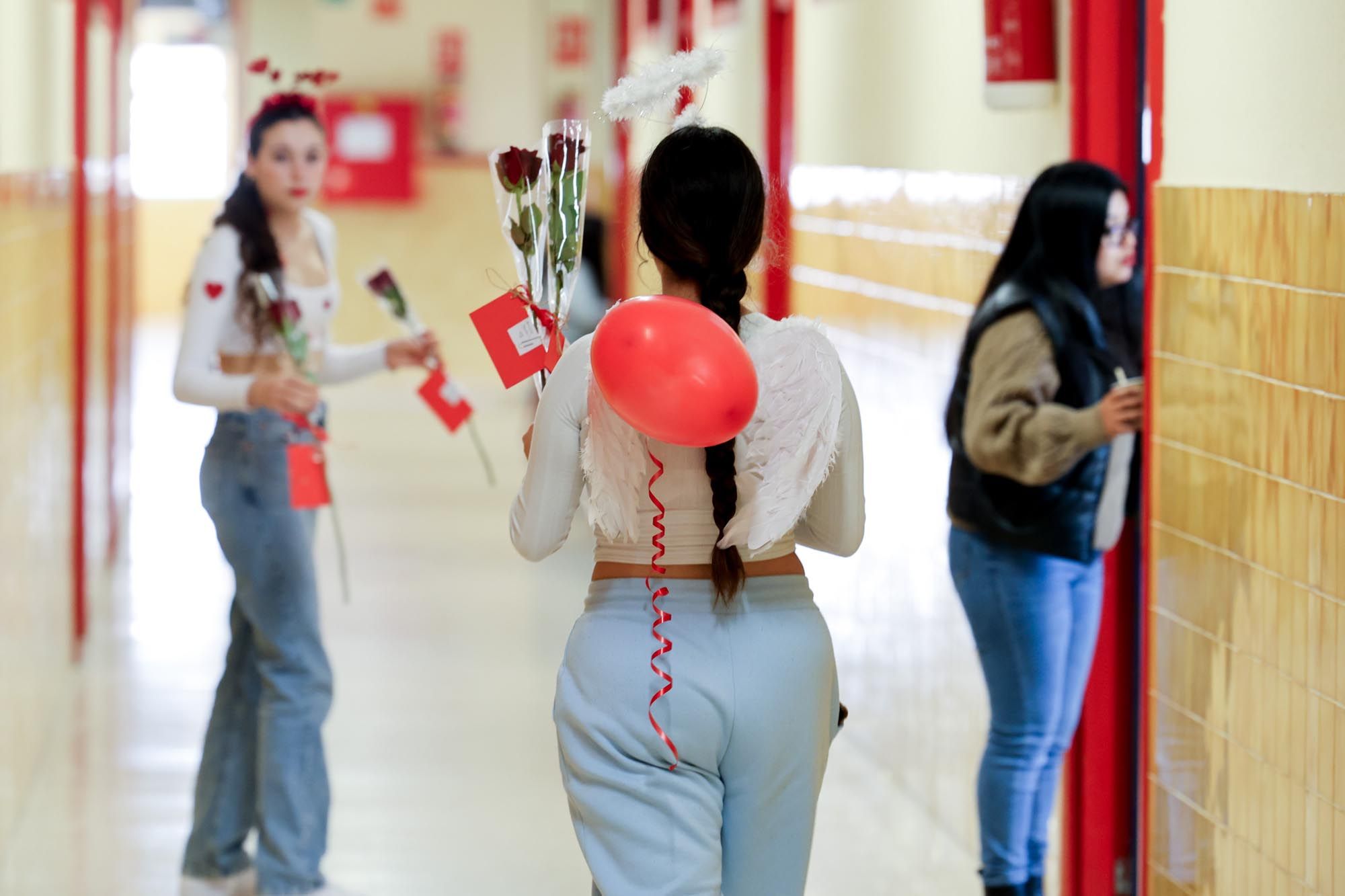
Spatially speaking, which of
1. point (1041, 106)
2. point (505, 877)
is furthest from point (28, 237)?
point (1041, 106)

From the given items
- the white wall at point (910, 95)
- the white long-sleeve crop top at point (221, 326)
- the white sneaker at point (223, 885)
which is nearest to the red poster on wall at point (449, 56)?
the white wall at point (910, 95)

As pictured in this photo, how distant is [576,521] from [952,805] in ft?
16.5

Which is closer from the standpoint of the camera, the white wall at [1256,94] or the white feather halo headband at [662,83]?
the white feather halo headband at [662,83]

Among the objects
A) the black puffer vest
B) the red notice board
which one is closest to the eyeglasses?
the black puffer vest

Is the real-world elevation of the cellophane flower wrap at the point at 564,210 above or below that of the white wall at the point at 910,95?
below

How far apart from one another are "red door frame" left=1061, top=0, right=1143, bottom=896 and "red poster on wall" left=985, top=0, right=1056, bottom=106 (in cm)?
15

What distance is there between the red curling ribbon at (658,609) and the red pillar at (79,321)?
4187 mm

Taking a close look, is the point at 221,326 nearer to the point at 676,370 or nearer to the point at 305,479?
the point at 305,479

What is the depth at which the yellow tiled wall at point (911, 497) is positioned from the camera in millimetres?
4215

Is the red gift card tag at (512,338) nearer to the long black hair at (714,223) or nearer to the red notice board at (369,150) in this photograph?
the long black hair at (714,223)

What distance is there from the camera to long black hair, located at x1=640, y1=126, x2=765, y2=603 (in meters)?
2.13

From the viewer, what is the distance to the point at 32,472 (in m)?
4.72

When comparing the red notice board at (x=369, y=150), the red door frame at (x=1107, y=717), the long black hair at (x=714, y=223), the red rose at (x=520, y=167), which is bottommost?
the red door frame at (x=1107, y=717)

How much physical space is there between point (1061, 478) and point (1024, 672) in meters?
0.39
